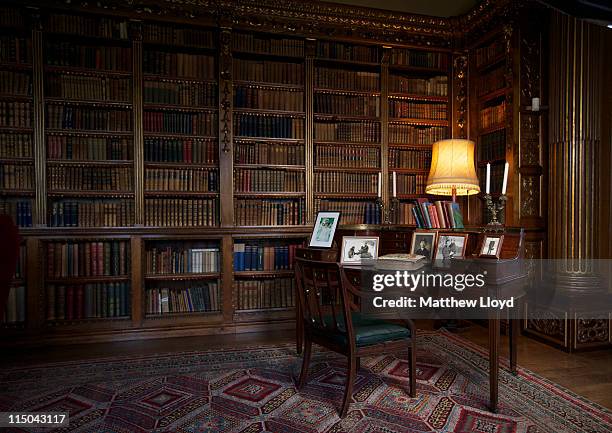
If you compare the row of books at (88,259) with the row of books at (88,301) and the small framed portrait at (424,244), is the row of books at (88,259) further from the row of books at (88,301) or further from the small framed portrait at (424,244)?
the small framed portrait at (424,244)

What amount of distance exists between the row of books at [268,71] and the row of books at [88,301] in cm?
219

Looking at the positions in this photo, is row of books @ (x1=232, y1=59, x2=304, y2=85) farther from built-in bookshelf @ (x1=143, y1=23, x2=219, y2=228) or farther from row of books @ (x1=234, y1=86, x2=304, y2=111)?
built-in bookshelf @ (x1=143, y1=23, x2=219, y2=228)

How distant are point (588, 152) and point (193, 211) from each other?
10.7ft

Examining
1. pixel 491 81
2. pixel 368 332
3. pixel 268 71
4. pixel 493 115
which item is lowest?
pixel 368 332

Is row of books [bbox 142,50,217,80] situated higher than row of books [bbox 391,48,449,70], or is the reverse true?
row of books [bbox 391,48,449,70]

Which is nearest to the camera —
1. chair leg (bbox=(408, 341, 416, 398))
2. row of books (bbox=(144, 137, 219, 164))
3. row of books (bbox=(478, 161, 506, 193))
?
chair leg (bbox=(408, 341, 416, 398))

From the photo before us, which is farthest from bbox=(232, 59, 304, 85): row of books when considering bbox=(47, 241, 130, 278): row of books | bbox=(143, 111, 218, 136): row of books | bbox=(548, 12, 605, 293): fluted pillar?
bbox=(548, 12, 605, 293): fluted pillar

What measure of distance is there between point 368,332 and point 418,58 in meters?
3.16

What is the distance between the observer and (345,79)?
4062 mm

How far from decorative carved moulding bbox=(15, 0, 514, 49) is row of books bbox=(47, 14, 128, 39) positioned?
0.08 m

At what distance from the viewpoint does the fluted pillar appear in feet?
10.2

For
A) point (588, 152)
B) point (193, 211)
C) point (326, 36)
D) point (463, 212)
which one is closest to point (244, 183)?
point (193, 211)

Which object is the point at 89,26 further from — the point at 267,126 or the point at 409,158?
the point at 409,158

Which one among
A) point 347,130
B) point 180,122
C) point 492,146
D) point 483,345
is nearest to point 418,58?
point 347,130
